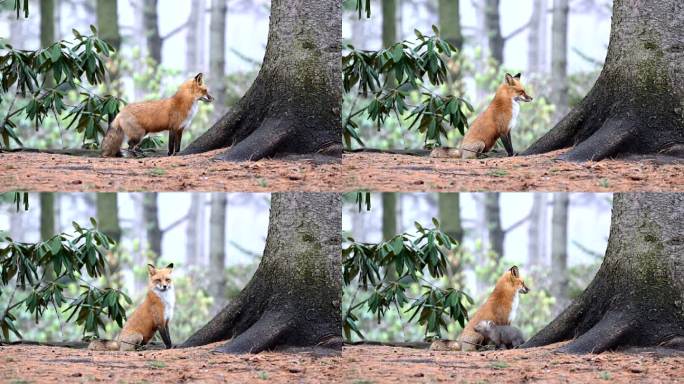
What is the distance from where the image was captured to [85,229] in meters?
9.55

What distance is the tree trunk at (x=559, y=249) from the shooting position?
12.3 m

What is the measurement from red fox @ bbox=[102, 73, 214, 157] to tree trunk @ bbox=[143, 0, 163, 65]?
191 cm

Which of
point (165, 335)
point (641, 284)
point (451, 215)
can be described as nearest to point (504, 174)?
point (451, 215)

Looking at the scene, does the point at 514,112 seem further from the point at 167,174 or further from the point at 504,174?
the point at 167,174

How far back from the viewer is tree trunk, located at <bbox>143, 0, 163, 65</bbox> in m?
11.7

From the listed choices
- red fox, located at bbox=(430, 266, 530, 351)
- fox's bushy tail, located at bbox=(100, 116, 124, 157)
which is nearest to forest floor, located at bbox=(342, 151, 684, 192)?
red fox, located at bbox=(430, 266, 530, 351)

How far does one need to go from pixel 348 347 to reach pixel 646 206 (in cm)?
331

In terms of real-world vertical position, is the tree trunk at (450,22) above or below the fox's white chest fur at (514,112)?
above

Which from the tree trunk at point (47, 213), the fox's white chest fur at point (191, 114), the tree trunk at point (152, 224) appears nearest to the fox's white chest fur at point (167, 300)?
the fox's white chest fur at point (191, 114)

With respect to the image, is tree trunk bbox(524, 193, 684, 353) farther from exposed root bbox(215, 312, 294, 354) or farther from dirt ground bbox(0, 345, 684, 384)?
exposed root bbox(215, 312, 294, 354)

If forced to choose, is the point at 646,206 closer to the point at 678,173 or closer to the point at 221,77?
the point at 678,173

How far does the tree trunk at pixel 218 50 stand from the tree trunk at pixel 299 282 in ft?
7.11

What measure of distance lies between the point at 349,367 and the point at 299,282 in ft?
3.52

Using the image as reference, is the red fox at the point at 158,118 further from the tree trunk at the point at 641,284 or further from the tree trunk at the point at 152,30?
the tree trunk at the point at 641,284
